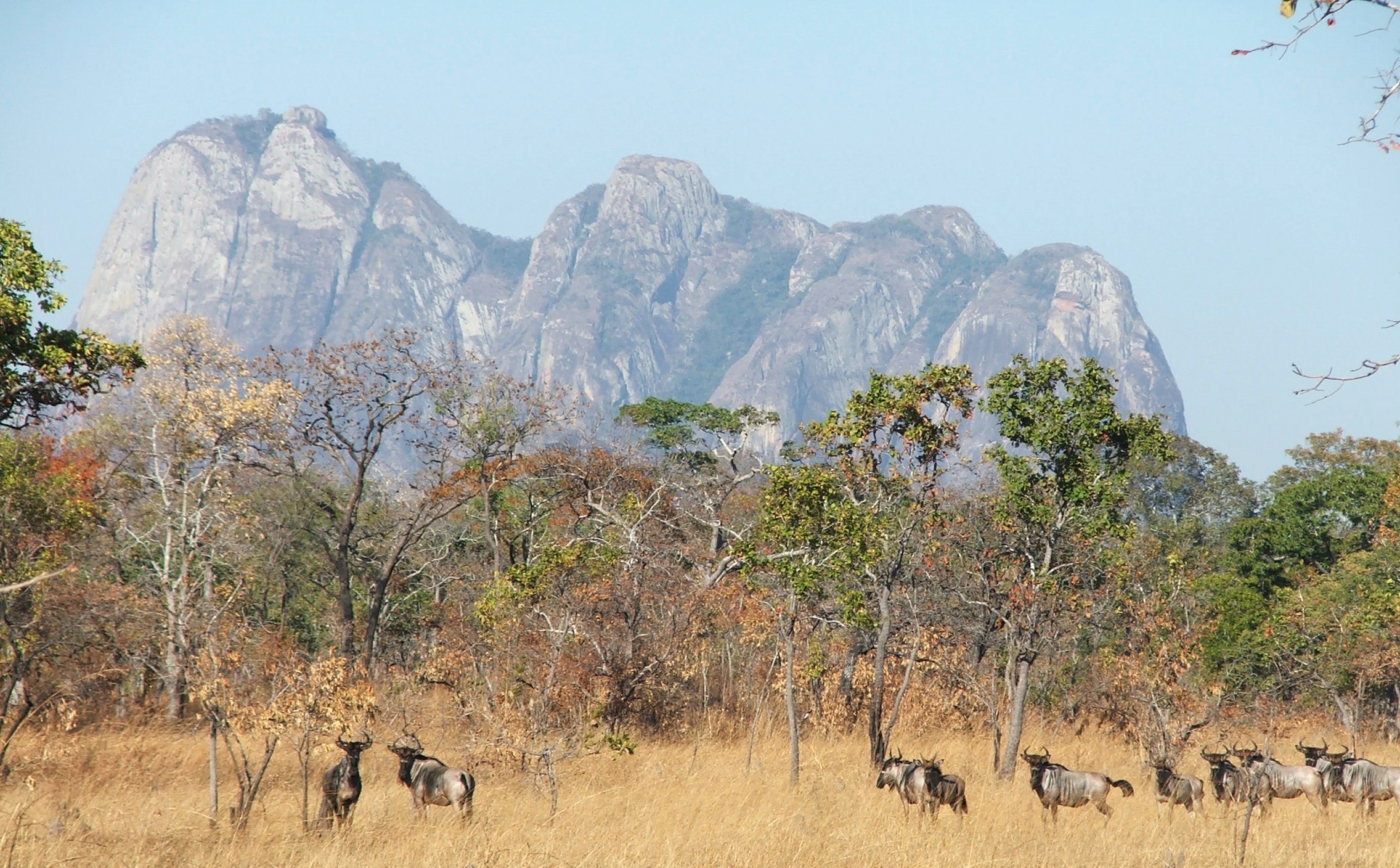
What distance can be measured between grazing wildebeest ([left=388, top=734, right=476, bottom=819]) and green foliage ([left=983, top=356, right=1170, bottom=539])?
398 inches

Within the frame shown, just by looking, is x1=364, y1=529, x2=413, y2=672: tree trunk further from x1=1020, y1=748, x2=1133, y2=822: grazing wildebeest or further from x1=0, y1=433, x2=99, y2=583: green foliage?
x1=1020, y1=748, x2=1133, y2=822: grazing wildebeest

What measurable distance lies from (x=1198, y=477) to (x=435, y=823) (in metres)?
65.8

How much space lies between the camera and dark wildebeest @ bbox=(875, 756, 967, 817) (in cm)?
1454

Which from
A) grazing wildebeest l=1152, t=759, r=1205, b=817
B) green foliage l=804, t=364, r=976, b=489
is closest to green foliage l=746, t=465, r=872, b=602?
green foliage l=804, t=364, r=976, b=489

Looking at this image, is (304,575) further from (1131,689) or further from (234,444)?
(1131,689)

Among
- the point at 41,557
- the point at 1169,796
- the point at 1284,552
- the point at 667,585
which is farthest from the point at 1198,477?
the point at 41,557

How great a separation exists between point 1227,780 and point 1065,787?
114 inches

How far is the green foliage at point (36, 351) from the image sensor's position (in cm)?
1531

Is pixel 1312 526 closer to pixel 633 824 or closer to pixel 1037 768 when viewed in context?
pixel 1037 768

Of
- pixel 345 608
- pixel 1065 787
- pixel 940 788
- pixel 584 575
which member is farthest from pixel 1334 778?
pixel 345 608

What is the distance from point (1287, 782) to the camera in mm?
16438

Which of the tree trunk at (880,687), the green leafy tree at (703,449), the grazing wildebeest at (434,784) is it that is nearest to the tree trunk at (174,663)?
the grazing wildebeest at (434,784)

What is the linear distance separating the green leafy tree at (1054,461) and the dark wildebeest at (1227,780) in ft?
10.8

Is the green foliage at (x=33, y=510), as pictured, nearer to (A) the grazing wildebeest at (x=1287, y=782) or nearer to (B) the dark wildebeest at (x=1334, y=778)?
(A) the grazing wildebeest at (x=1287, y=782)
